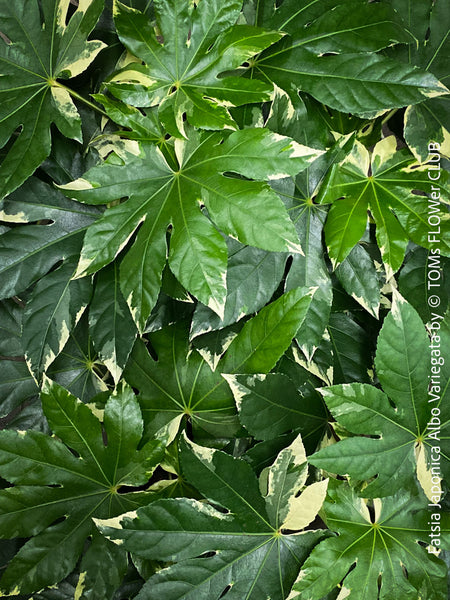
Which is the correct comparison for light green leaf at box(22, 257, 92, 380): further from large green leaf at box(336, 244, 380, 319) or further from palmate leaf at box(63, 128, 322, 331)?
large green leaf at box(336, 244, 380, 319)

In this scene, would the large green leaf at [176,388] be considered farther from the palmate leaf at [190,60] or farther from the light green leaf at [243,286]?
the palmate leaf at [190,60]

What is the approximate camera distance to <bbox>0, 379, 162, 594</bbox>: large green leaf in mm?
783

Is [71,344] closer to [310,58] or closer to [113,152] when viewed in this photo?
[113,152]

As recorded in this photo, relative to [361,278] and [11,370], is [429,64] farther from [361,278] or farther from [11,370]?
[11,370]

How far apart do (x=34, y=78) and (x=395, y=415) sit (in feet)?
2.41

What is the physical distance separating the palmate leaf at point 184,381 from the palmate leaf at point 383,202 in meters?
0.20

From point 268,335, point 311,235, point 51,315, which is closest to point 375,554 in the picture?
point 268,335

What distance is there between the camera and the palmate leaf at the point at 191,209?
673 millimetres

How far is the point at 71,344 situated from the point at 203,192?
0.38 m

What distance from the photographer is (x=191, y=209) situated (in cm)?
70

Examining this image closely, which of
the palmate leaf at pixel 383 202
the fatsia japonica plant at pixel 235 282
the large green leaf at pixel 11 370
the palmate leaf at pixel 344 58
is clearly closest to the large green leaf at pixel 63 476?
the fatsia japonica plant at pixel 235 282

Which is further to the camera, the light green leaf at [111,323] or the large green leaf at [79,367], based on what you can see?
the large green leaf at [79,367]

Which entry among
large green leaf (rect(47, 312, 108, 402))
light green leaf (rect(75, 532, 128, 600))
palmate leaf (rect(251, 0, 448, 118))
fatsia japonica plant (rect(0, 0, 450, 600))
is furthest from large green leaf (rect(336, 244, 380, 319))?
light green leaf (rect(75, 532, 128, 600))

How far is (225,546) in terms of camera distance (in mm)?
742
